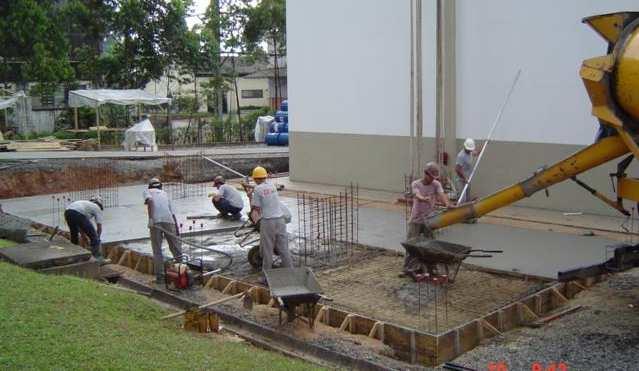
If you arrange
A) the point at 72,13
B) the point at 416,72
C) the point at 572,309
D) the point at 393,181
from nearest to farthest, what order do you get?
1. the point at 572,309
2. the point at 416,72
3. the point at 393,181
4. the point at 72,13

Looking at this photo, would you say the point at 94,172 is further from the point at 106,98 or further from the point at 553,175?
the point at 553,175

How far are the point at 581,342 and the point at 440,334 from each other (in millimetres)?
1469

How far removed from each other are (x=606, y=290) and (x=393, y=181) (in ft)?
28.7

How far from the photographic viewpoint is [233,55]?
3538 cm

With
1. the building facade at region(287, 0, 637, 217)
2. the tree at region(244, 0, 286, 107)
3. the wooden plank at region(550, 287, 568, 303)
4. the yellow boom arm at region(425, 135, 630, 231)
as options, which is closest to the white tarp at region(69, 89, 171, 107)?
the tree at region(244, 0, 286, 107)

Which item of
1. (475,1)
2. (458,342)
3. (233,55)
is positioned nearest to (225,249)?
(458,342)

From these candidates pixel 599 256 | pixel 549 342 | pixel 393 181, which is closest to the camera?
pixel 549 342

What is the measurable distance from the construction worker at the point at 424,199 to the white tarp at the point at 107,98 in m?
19.0

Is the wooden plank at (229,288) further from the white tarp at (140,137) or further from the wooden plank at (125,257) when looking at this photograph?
the white tarp at (140,137)

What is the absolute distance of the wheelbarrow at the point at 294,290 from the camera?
795 cm

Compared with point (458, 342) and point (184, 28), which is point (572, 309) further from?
point (184, 28)

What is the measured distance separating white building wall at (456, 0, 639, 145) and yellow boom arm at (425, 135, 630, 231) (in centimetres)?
657

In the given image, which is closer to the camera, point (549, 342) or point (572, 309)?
point (549, 342)

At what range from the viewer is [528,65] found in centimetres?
1462
